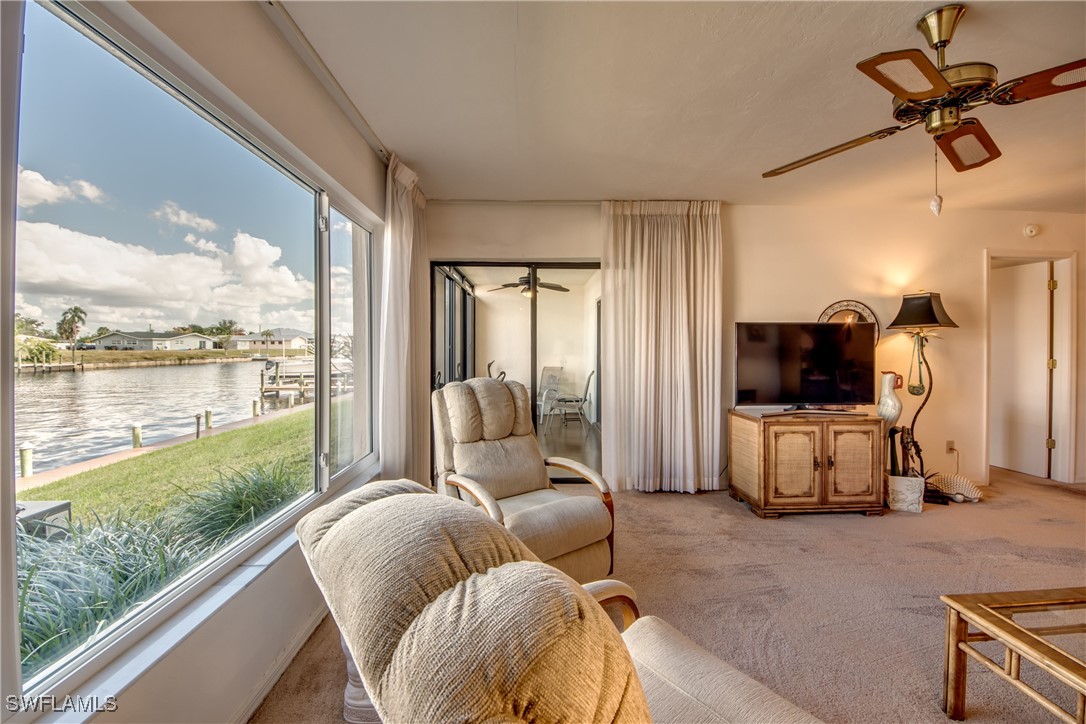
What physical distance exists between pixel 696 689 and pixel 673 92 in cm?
236

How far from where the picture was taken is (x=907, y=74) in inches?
56.7

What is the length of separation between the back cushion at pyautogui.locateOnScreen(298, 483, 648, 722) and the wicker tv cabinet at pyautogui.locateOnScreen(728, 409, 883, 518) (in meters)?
2.94

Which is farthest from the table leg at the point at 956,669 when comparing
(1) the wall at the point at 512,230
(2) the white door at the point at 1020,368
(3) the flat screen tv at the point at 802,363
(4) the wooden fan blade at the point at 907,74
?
(2) the white door at the point at 1020,368

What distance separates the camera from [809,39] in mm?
1734

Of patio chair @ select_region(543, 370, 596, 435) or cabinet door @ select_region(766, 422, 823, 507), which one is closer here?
cabinet door @ select_region(766, 422, 823, 507)

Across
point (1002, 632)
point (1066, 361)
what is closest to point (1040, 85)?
point (1002, 632)

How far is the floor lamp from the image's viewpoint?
10.9ft

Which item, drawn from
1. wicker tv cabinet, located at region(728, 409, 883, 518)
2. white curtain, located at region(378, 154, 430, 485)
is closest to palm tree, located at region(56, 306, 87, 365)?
white curtain, located at region(378, 154, 430, 485)

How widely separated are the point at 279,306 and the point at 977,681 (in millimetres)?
3128

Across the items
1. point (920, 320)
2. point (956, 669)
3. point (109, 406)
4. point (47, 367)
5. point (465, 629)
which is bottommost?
point (956, 669)

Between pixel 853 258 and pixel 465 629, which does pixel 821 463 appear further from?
pixel 465 629

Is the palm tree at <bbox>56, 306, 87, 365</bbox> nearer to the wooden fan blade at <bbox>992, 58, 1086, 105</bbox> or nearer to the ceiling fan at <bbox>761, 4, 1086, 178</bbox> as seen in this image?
the ceiling fan at <bbox>761, 4, 1086, 178</bbox>

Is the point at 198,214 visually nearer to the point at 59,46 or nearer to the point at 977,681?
the point at 59,46

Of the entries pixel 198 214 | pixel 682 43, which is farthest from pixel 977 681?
pixel 198 214
